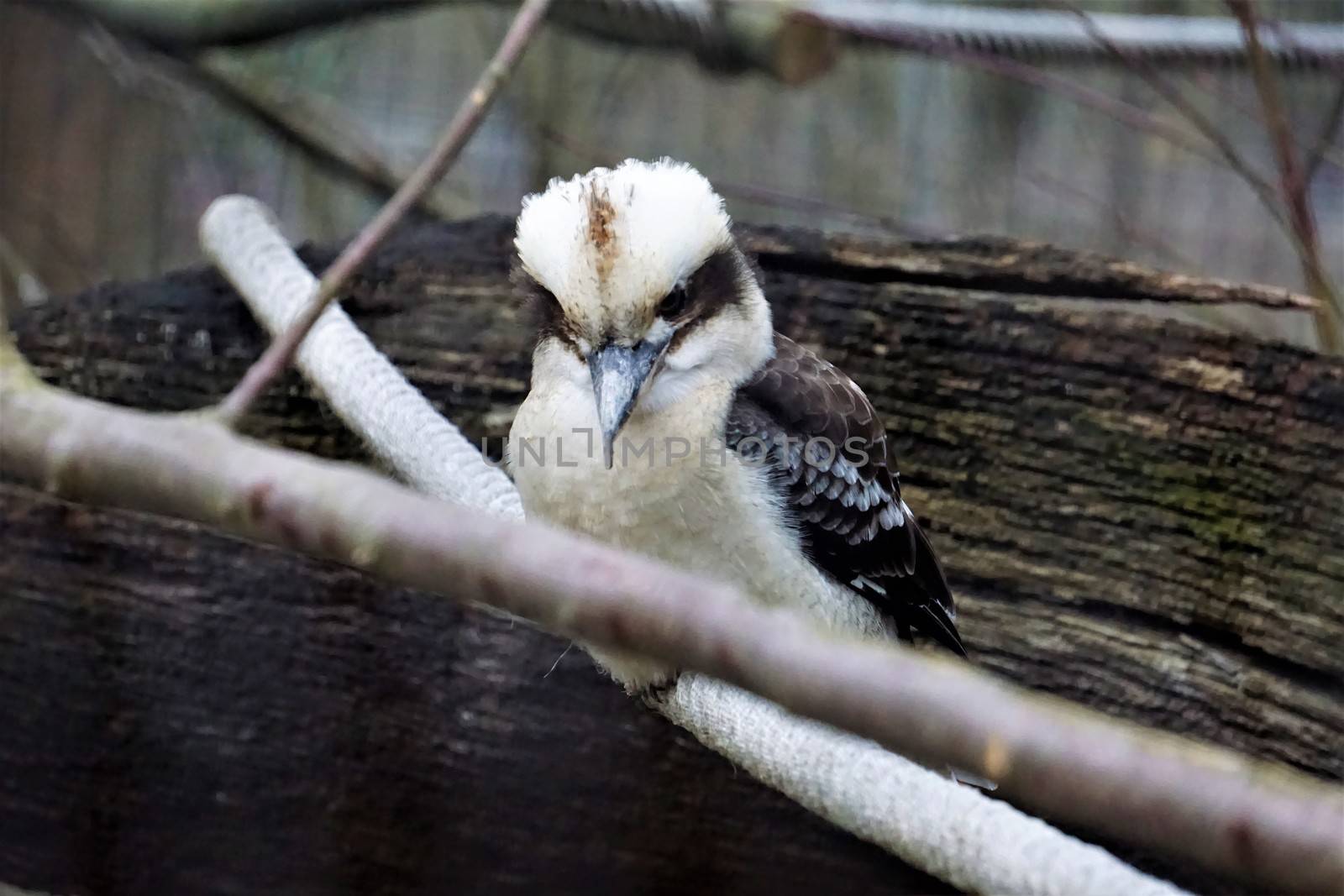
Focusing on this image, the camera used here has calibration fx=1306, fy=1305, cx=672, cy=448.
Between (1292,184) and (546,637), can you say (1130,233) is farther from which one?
(546,637)

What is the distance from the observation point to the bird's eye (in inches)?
39.8

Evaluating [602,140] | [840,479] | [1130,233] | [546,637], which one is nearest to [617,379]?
[840,479]

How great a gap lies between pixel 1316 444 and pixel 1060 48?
113 cm

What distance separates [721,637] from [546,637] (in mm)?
877

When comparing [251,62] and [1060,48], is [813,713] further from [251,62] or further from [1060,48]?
[251,62]

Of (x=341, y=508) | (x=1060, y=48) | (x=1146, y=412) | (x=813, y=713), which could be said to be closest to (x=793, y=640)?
(x=813, y=713)

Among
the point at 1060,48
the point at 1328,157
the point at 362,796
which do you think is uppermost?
the point at 1060,48

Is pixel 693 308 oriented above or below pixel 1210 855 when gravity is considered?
Answer: above

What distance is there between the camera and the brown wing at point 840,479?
3.62 feet

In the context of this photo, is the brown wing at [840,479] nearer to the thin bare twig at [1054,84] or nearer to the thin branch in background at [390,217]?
the thin branch in background at [390,217]

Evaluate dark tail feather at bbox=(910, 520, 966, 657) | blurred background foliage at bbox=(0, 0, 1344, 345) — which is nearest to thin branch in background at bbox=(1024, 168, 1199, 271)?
blurred background foliage at bbox=(0, 0, 1344, 345)

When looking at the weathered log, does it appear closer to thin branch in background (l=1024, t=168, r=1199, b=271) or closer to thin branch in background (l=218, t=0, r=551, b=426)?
thin branch in background (l=218, t=0, r=551, b=426)

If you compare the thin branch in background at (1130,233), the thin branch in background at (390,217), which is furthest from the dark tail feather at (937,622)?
the thin branch in background at (1130,233)

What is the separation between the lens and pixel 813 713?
0.35 m
